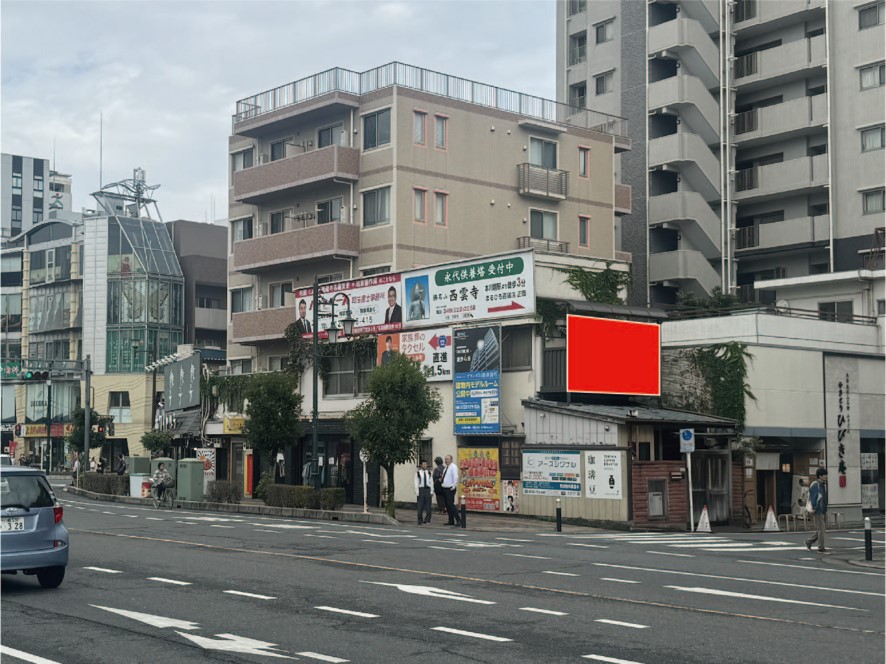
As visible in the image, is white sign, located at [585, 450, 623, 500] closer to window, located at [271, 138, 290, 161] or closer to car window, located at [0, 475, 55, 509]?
car window, located at [0, 475, 55, 509]

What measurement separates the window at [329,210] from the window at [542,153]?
972 centimetres

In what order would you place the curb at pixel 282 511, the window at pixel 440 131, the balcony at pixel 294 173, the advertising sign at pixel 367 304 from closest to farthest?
the curb at pixel 282 511 < the advertising sign at pixel 367 304 < the balcony at pixel 294 173 < the window at pixel 440 131

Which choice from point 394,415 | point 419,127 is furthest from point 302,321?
point 394,415

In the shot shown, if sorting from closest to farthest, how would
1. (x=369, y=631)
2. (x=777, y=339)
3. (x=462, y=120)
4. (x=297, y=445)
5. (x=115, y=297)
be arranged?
(x=369, y=631) → (x=777, y=339) → (x=297, y=445) → (x=462, y=120) → (x=115, y=297)

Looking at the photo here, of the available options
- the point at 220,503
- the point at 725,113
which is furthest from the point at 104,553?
the point at 725,113

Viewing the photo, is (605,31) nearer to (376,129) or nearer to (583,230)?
(583,230)

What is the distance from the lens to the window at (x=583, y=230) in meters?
55.7

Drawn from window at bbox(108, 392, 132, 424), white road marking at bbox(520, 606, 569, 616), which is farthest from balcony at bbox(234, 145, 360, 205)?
white road marking at bbox(520, 606, 569, 616)

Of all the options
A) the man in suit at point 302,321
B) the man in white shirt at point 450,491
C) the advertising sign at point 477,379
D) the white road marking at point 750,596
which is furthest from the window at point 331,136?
the white road marking at point 750,596

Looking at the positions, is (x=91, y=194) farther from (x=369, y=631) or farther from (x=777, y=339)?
(x=369, y=631)

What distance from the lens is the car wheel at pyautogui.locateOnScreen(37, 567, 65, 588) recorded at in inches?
606

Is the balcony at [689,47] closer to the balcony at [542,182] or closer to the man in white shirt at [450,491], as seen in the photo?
the balcony at [542,182]

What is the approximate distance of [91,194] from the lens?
300ft

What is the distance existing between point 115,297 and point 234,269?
30248mm
